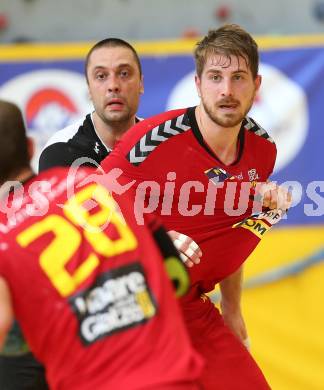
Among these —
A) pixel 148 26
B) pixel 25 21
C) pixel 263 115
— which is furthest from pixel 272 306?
pixel 25 21

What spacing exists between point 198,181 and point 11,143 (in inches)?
47.2

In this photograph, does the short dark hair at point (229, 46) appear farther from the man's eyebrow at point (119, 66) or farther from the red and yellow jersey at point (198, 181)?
the man's eyebrow at point (119, 66)

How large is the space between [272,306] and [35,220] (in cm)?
322

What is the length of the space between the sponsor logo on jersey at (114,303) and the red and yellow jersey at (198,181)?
89cm

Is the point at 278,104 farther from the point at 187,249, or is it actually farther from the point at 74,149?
the point at 187,249

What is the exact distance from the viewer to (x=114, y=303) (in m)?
2.10

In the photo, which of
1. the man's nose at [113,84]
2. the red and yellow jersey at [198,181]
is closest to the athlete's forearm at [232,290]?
the red and yellow jersey at [198,181]

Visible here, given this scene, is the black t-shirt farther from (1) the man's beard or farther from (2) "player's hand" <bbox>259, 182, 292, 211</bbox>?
(2) "player's hand" <bbox>259, 182, 292, 211</bbox>

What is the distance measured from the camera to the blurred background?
16.2 ft

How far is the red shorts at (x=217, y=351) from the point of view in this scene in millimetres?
3090

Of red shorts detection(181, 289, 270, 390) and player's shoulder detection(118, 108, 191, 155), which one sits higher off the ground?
player's shoulder detection(118, 108, 191, 155)

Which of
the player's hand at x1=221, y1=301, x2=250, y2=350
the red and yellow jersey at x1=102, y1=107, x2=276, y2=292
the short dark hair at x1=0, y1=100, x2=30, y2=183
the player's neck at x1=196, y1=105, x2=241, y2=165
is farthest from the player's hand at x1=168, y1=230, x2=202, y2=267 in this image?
the short dark hair at x1=0, y1=100, x2=30, y2=183

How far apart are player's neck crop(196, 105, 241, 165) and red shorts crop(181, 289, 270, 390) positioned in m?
0.55

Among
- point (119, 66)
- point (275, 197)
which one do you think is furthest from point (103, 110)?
point (275, 197)
